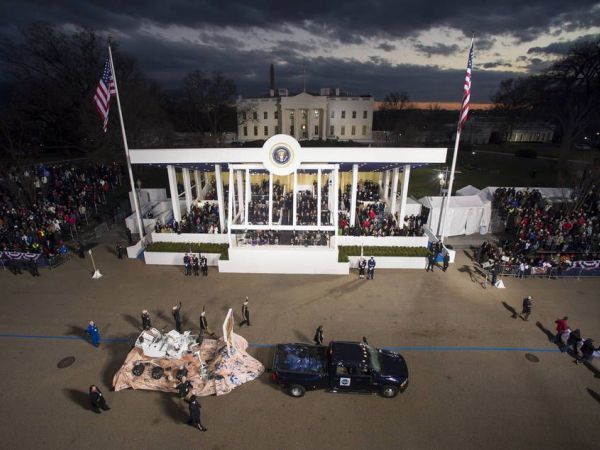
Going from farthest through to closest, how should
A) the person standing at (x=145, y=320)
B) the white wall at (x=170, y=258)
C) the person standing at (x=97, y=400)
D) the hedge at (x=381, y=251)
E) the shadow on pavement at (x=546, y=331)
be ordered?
the white wall at (x=170, y=258), the hedge at (x=381, y=251), the shadow on pavement at (x=546, y=331), the person standing at (x=145, y=320), the person standing at (x=97, y=400)

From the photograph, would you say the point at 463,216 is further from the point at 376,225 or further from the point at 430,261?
the point at 430,261

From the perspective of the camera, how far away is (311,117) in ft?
203

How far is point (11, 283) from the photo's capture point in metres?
15.5

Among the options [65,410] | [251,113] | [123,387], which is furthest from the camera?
[251,113]

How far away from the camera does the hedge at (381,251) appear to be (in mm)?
17172

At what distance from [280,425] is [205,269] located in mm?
9704

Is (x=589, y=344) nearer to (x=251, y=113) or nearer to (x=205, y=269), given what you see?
(x=205, y=269)

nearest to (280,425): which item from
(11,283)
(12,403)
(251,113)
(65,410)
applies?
(65,410)

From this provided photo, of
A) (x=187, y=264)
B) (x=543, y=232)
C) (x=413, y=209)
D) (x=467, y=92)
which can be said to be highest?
(x=467, y=92)

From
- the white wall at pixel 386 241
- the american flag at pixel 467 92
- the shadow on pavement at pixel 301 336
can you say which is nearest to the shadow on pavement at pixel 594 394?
the shadow on pavement at pixel 301 336

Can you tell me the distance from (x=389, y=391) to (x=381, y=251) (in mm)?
9586

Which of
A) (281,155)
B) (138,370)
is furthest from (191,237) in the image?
(138,370)

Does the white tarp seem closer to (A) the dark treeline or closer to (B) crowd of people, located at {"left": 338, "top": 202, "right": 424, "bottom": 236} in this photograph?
(B) crowd of people, located at {"left": 338, "top": 202, "right": 424, "bottom": 236}

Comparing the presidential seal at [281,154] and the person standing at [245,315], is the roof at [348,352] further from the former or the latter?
the presidential seal at [281,154]
